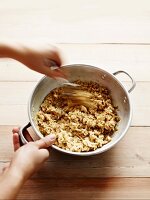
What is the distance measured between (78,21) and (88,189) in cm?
53

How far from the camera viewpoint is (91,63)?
1158mm

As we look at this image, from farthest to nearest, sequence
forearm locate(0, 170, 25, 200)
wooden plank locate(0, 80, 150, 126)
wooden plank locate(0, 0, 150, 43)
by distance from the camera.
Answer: wooden plank locate(0, 0, 150, 43) → wooden plank locate(0, 80, 150, 126) → forearm locate(0, 170, 25, 200)

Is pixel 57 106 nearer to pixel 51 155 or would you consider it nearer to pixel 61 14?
pixel 51 155

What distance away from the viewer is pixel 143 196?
976mm

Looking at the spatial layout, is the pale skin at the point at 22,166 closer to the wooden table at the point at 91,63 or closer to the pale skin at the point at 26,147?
the pale skin at the point at 26,147

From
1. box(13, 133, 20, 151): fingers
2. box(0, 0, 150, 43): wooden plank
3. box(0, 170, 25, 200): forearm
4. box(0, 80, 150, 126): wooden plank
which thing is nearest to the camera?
box(0, 170, 25, 200): forearm

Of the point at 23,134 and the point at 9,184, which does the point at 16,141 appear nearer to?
the point at 23,134

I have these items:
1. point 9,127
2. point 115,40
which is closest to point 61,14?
point 115,40

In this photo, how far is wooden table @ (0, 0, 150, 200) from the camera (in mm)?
988

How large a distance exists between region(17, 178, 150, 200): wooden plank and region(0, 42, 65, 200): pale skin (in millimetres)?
84

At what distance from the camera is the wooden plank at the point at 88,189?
97 cm

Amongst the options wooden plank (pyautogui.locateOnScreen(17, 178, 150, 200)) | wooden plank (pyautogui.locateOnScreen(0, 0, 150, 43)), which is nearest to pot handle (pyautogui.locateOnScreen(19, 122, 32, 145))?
wooden plank (pyautogui.locateOnScreen(17, 178, 150, 200))

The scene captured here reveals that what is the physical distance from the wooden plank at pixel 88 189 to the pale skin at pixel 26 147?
84 millimetres

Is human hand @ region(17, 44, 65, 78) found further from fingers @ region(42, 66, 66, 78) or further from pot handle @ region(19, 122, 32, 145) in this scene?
pot handle @ region(19, 122, 32, 145)
